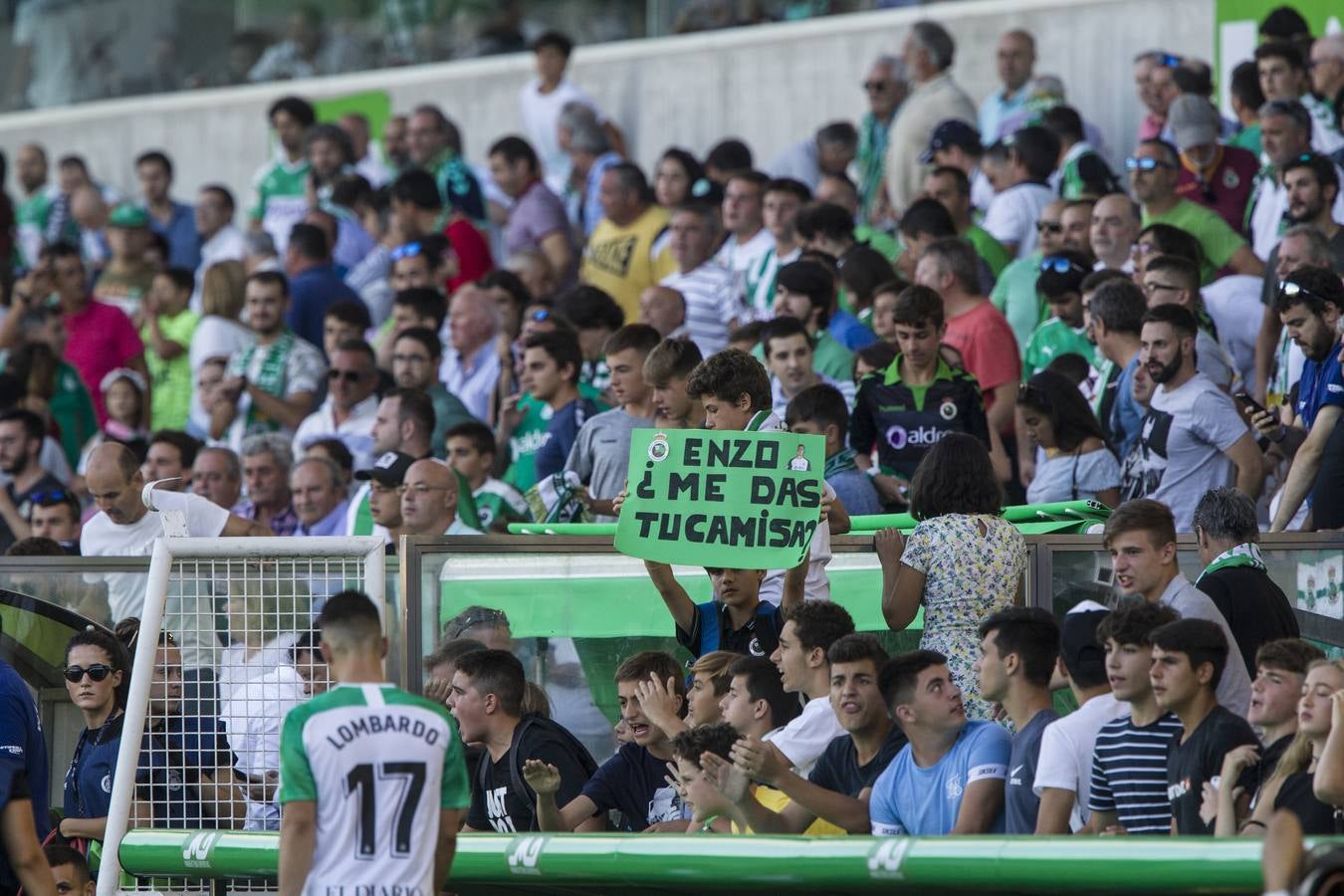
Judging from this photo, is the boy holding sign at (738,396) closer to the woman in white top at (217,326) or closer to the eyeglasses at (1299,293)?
the eyeglasses at (1299,293)

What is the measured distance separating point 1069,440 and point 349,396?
14.3 ft

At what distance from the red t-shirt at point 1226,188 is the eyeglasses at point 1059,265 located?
1597 mm

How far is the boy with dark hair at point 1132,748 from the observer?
703cm

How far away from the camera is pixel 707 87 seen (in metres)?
18.6

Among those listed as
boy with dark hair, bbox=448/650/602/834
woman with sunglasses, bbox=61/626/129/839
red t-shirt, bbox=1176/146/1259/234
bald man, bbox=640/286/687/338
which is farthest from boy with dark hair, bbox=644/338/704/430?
red t-shirt, bbox=1176/146/1259/234

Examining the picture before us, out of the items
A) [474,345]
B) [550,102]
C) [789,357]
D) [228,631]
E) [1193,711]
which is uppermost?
[550,102]

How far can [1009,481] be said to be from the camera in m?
10.5

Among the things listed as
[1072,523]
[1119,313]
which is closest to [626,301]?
[1119,313]

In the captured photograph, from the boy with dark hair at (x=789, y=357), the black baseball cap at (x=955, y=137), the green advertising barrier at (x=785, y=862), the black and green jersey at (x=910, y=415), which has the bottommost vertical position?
the green advertising barrier at (x=785, y=862)

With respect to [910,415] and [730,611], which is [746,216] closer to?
[910,415]

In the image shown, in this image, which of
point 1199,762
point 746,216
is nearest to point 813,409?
point 1199,762

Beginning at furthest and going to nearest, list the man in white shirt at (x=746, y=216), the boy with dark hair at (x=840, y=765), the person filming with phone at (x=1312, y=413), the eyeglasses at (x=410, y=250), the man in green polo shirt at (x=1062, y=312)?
the eyeglasses at (x=410, y=250), the man in white shirt at (x=746, y=216), the man in green polo shirt at (x=1062, y=312), the person filming with phone at (x=1312, y=413), the boy with dark hair at (x=840, y=765)

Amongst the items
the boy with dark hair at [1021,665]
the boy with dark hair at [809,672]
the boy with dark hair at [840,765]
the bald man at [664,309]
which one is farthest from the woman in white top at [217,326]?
the boy with dark hair at [1021,665]

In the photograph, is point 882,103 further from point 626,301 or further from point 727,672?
point 727,672
